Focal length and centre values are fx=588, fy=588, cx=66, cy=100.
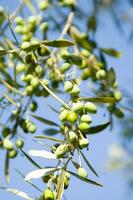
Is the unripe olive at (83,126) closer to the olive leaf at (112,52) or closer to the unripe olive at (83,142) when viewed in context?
the unripe olive at (83,142)

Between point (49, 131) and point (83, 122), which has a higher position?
point (83, 122)

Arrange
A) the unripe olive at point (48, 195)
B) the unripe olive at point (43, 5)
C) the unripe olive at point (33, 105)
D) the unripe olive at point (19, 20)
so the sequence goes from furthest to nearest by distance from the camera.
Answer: the unripe olive at point (43, 5), the unripe olive at point (19, 20), the unripe olive at point (33, 105), the unripe olive at point (48, 195)

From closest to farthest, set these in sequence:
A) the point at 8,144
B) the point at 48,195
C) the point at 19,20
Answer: the point at 48,195
the point at 8,144
the point at 19,20

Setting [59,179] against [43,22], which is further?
[43,22]

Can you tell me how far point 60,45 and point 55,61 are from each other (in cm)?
21

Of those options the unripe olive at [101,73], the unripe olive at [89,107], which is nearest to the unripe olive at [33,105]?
the unripe olive at [101,73]

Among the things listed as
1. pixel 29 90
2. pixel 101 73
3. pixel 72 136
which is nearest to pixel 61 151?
pixel 72 136

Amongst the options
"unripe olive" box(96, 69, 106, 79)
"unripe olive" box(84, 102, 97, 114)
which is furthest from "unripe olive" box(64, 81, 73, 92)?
"unripe olive" box(96, 69, 106, 79)

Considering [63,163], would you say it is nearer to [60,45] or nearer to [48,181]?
[48,181]

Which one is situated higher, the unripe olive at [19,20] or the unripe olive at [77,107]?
the unripe olive at [77,107]

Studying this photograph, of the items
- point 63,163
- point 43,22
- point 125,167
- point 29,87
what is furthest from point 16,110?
point 125,167

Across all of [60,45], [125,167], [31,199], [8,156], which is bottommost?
[125,167]

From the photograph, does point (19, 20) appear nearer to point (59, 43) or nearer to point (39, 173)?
point (59, 43)

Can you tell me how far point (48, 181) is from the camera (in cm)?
101
